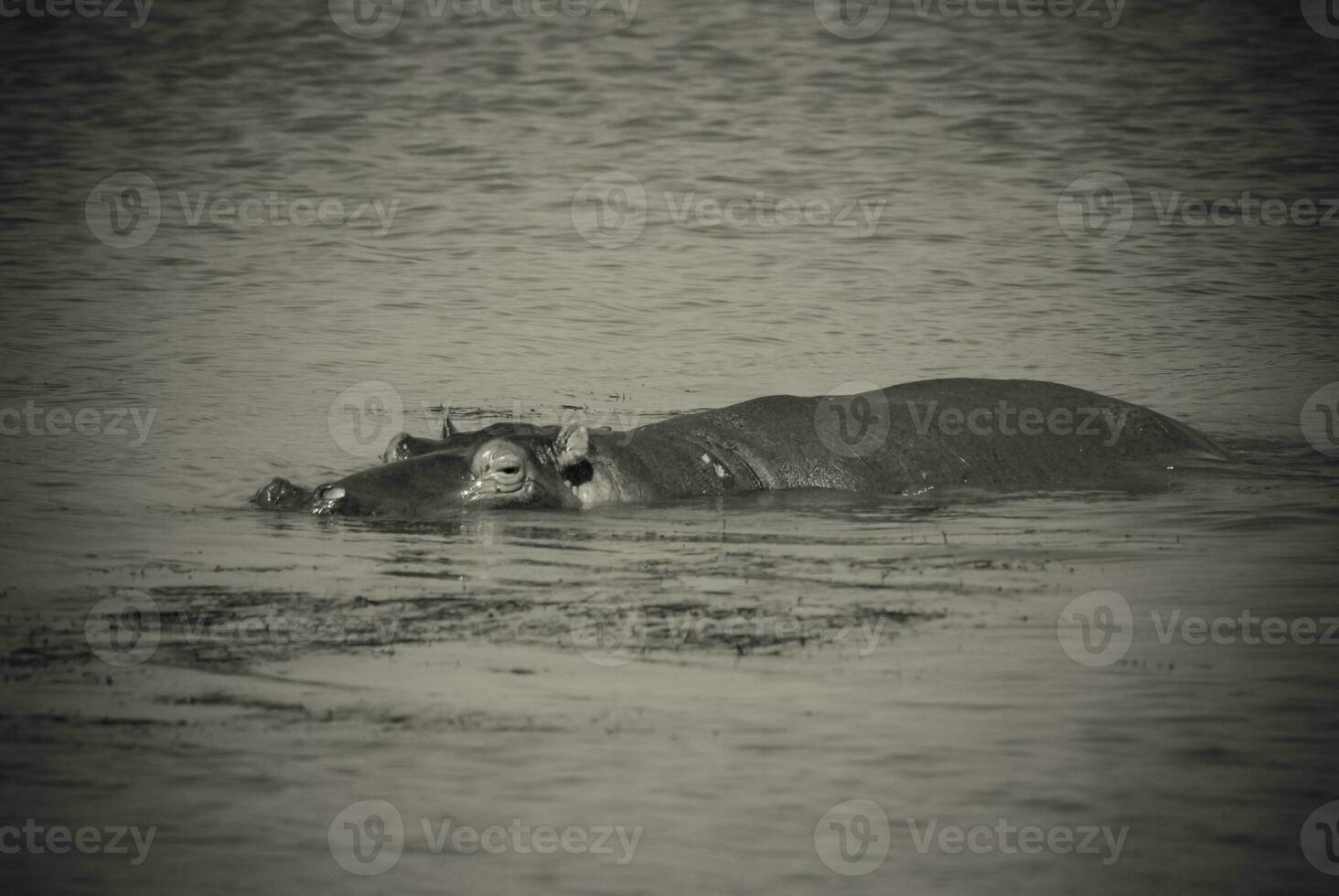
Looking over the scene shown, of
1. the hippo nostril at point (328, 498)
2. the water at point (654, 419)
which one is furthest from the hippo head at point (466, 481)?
the water at point (654, 419)

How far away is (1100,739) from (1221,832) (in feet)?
2.81

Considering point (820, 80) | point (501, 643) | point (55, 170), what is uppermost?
point (820, 80)

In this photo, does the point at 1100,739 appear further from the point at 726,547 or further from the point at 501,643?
the point at 726,547

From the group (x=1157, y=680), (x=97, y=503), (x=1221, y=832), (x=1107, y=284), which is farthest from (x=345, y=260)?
(x=1221, y=832)

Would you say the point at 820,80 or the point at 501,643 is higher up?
the point at 820,80

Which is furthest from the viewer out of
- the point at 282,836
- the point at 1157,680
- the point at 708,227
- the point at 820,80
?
the point at 820,80

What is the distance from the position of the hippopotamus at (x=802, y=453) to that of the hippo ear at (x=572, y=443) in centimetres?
1

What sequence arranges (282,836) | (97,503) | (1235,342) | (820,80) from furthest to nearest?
(820,80) < (1235,342) < (97,503) < (282,836)

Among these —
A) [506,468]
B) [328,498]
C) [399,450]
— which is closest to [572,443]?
[506,468]

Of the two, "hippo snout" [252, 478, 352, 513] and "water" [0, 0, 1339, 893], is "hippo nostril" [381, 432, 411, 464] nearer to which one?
"hippo snout" [252, 478, 352, 513]

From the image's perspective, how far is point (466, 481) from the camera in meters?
10.7

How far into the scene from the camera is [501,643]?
7.81 m

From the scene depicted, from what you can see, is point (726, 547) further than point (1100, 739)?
Yes

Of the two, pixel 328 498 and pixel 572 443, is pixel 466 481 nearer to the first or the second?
pixel 572 443
